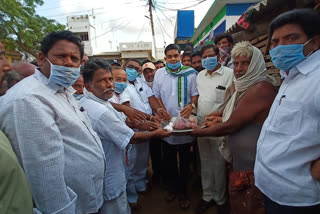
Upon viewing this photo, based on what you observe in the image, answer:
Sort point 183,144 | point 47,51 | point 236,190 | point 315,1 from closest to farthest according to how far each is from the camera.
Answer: point 47,51
point 236,190
point 315,1
point 183,144

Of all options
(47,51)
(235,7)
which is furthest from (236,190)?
(235,7)

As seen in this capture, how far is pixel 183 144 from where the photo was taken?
3.07 meters

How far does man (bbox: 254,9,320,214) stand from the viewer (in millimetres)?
1166

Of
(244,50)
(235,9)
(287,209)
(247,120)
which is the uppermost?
(235,9)

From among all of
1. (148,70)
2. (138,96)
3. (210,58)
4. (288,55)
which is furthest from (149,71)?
(288,55)

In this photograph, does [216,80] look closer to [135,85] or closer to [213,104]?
[213,104]

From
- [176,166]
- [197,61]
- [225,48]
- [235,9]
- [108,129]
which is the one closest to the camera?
[108,129]

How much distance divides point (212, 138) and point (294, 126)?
1.60 metres

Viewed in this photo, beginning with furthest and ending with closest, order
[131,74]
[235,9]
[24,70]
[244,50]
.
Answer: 1. [235,9]
2. [131,74]
3. [24,70]
4. [244,50]

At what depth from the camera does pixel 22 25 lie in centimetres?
1140

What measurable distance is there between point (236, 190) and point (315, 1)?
7.76ft

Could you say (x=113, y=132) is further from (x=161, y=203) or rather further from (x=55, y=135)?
(x=161, y=203)

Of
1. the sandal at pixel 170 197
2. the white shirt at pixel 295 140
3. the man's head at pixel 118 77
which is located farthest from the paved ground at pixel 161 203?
the man's head at pixel 118 77

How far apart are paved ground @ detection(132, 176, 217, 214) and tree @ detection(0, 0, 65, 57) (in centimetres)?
1172
